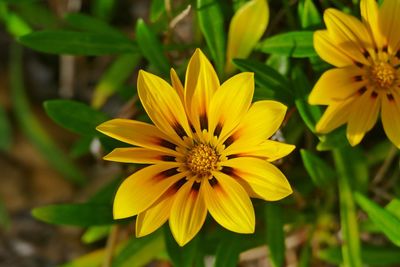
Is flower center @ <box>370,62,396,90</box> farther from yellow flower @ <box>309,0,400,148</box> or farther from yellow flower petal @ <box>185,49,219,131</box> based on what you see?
yellow flower petal @ <box>185,49,219,131</box>

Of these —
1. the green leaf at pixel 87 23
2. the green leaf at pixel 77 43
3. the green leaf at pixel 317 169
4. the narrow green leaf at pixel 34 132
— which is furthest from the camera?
the narrow green leaf at pixel 34 132

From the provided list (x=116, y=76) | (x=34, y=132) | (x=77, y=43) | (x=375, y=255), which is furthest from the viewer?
(x=34, y=132)

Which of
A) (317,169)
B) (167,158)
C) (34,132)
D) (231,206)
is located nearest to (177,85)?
(167,158)

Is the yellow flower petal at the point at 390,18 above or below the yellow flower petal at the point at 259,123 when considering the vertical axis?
above

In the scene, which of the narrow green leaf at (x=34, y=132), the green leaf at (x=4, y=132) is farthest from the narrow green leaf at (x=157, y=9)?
the green leaf at (x=4, y=132)

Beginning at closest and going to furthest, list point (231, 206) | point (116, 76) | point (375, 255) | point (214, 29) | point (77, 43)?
point (231, 206)
point (214, 29)
point (77, 43)
point (375, 255)
point (116, 76)

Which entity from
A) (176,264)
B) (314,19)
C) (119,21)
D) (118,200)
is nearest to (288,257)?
(176,264)

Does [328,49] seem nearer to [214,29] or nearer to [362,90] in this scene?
[362,90]

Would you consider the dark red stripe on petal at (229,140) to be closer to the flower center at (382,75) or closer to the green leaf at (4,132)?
A: the flower center at (382,75)
